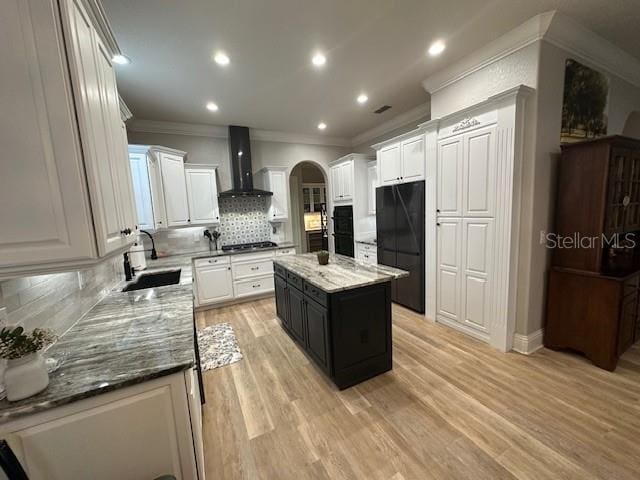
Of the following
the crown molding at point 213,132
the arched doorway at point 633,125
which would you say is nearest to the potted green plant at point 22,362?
the crown molding at point 213,132

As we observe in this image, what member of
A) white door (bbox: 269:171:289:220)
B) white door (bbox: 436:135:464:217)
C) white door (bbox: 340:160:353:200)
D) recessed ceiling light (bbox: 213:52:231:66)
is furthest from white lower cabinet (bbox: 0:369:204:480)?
white door (bbox: 340:160:353:200)

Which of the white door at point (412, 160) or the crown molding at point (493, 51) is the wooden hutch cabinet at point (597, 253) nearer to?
the crown molding at point (493, 51)

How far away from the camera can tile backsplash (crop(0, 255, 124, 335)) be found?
1132mm

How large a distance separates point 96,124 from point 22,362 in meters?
0.99

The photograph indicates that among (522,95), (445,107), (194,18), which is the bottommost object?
(522,95)

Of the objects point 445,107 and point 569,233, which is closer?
point 569,233

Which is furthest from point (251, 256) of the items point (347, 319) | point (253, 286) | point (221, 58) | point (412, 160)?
point (412, 160)

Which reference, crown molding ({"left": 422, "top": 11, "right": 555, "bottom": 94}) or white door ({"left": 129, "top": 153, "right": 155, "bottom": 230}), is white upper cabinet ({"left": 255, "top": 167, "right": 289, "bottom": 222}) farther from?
crown molding ({"left": 422, "top": 11, "right": 555, "bottom": 94})

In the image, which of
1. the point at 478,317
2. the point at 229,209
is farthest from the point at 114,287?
the point at 478,317

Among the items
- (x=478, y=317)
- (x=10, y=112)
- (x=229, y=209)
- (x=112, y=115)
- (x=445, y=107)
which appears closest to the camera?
(x=10, y=112)

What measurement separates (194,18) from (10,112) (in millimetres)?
1602

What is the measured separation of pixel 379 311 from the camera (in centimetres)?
221

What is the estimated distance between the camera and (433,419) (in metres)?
1.78

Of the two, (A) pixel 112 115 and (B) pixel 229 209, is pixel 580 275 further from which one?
(B) pixel 229 209
